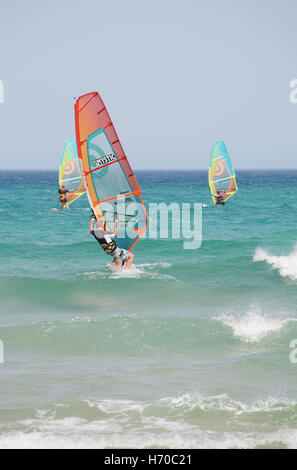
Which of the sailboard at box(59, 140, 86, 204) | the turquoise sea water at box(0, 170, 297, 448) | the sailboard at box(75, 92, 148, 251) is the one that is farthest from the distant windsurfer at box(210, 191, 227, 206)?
the sailboard at box(75, 92, 148, 251)

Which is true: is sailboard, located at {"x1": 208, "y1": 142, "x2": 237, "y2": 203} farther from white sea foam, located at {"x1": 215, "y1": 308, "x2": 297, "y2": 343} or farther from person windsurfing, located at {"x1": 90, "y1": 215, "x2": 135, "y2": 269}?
white sea foam, located at {"x1": 215, "y1": 308, "x2": 297, "y2": 343}

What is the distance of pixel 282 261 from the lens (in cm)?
1973

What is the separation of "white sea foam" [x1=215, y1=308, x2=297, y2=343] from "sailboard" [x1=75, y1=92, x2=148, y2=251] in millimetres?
4027

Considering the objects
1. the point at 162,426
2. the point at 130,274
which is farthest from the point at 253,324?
the point at 130,274

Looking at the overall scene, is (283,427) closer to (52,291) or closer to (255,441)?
(255,441)

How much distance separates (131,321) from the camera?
12.8 m

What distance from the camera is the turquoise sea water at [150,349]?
25.0 feet

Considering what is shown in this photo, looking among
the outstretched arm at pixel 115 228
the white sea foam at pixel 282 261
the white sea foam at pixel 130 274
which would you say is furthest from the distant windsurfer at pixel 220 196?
the outstretched arm at pixel 115 228

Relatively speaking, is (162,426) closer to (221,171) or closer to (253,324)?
(253,324)

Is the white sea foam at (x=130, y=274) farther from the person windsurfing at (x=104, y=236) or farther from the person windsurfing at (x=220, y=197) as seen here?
the person windsurfing at (x=220, y=197)

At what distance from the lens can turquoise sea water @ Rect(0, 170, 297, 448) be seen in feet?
25.0

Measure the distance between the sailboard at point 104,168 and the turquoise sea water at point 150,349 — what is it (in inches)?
89.3

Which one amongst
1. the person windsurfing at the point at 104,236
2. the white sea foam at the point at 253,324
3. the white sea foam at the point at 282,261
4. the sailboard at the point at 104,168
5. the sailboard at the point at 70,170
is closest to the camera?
the white sea foam at the point at 253,324
